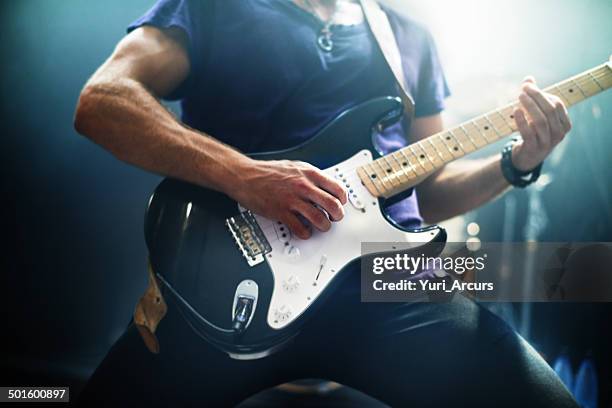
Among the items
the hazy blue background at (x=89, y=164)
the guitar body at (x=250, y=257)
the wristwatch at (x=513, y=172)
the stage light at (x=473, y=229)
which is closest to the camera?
the guitar body at (x=250, y=257)

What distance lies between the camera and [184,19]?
0.94m

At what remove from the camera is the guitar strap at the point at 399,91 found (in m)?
0.80

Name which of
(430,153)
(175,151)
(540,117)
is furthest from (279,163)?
(540,117)

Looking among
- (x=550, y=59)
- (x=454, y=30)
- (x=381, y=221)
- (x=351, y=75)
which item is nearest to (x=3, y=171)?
(x=351, y=75)

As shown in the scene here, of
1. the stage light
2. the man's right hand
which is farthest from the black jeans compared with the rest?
the stage light

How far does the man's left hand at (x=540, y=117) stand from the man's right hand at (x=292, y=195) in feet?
1.25

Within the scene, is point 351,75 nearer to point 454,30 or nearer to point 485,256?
point 485,256

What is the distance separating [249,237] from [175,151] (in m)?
0.18

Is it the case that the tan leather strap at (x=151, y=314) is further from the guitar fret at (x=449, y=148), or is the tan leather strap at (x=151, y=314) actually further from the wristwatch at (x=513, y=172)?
the wristwatch at (x=513, y=172)

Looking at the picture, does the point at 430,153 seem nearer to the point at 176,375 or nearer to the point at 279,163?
the point at 279,163

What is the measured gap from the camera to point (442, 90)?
1.18 metres

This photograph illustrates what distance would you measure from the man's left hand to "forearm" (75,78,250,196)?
514mm

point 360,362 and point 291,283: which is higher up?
point 291,283

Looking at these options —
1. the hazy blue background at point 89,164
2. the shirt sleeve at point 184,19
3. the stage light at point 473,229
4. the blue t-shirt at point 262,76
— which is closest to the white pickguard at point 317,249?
the blue t-shirt at point 262,76
